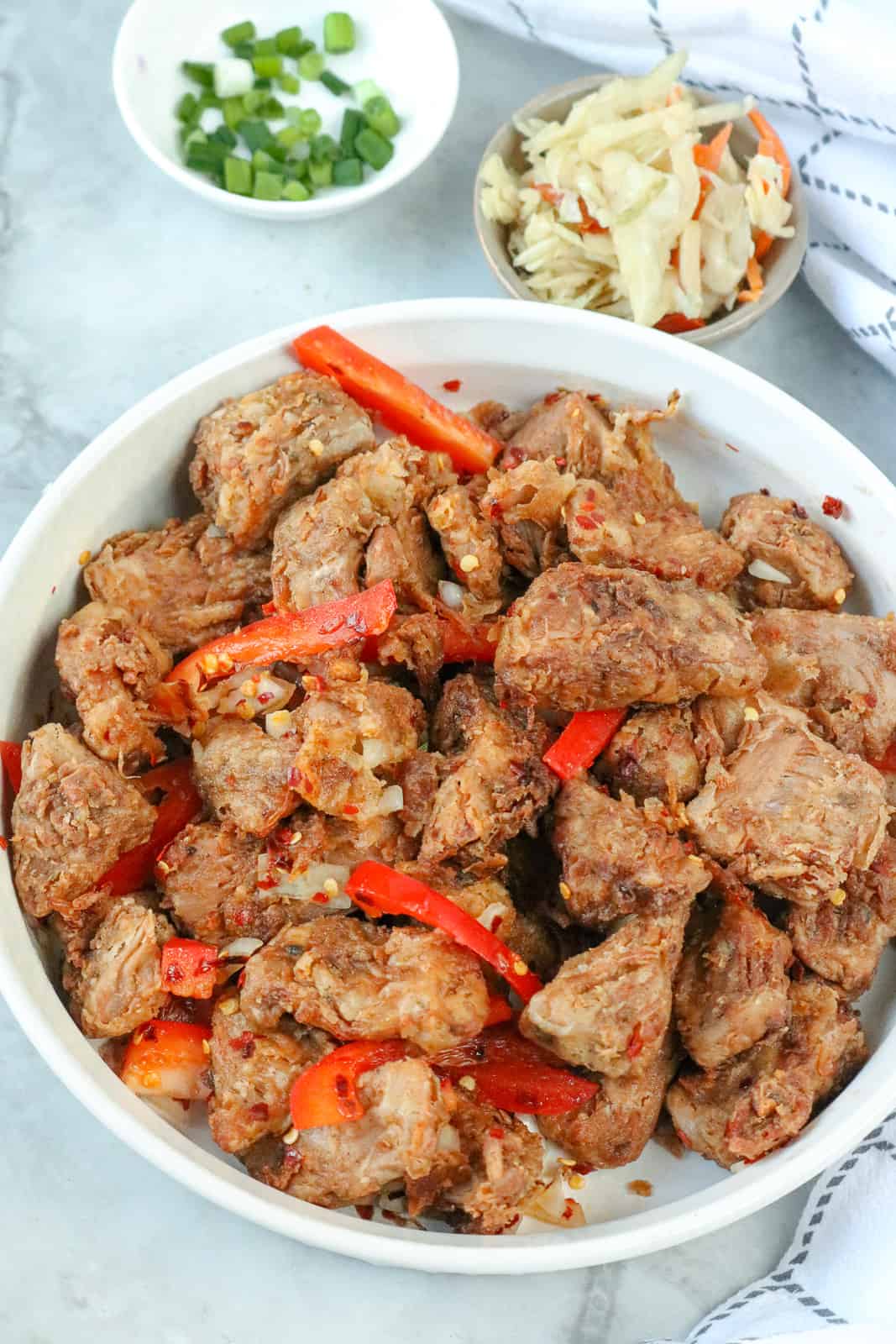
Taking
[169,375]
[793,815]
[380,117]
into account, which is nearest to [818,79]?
[380,117]

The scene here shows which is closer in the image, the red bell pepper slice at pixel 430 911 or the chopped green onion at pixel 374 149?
the red bell pepper slice at pixel 430 911

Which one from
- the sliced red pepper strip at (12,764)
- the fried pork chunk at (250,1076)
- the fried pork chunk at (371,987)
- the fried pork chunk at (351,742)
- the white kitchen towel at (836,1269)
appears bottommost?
the white kitchen towel at (836,1269)

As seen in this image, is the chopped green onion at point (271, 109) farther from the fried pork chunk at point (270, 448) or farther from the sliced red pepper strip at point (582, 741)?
the sliced red pepper strip at point (582, 741)

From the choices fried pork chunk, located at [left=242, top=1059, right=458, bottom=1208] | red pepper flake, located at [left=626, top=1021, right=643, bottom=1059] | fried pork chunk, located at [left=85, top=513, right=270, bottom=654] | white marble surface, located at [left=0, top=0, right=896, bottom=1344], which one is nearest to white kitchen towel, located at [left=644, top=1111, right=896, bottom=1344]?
white marble surface, located at [left=0, top=0, right=896, bottom=1344]

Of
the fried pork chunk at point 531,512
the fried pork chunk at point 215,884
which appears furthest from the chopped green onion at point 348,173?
the fried pork chunk at point 215,884

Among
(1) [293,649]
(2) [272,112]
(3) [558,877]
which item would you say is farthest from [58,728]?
(2) [272,112]

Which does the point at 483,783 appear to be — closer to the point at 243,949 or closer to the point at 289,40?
the point at 243,949

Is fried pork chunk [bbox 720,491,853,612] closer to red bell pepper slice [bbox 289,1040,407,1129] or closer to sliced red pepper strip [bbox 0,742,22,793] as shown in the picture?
red bell pepper slice [bbox 289,1040,407,1129]
